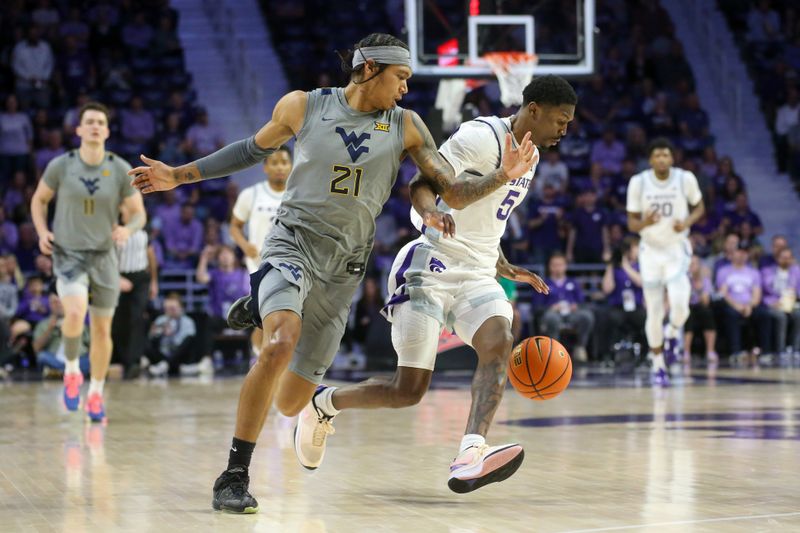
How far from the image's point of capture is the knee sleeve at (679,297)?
12.4 m

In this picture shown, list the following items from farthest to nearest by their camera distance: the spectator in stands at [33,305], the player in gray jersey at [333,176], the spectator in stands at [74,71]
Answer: the spectator in stands at [74,71]
the spectator in stands at [33,305]
the player in gray jersey at [333,176]

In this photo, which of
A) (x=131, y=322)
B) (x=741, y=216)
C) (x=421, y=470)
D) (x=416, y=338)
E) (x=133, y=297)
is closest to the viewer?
(x=416, y=338)

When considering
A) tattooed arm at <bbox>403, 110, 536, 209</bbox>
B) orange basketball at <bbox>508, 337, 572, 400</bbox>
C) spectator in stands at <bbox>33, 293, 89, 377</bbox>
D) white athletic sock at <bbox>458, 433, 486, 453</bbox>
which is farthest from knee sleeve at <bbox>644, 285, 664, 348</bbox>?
white athletic sock at <bbox>458, 433, 486, 453</bbox>

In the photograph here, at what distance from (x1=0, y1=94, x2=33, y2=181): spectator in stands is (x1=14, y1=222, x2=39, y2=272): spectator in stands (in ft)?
6.63

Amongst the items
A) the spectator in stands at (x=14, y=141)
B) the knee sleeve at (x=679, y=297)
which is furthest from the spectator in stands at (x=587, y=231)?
the spectator in stands at (x=14, y=141)

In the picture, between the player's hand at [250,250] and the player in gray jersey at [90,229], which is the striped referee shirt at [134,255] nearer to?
the player's hand at [250,250]

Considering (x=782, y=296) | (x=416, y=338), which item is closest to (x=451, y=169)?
(x=416, y=338)

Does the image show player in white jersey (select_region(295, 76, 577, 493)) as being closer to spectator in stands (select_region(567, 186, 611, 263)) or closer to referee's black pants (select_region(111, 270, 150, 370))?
referee's black pants (select_region(111, 270, 150, 370))

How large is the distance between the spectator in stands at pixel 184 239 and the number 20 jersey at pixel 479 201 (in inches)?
454

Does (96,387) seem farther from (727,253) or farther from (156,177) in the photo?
(727,253)

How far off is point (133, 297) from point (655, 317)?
237 inches

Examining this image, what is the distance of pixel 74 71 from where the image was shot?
2025cm

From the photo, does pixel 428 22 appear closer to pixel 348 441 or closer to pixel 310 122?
pixel 348 441

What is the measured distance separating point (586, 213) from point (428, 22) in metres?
4.39
